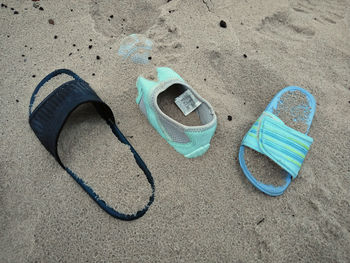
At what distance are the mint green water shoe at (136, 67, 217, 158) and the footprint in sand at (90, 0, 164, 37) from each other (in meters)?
0.53

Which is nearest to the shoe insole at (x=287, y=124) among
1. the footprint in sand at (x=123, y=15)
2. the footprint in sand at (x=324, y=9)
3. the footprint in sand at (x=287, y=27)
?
the footprint in sand at (x=287, y=27)

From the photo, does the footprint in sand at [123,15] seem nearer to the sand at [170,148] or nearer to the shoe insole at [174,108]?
the sand at [170,148]

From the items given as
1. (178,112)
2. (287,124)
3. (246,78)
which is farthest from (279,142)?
(178,112)

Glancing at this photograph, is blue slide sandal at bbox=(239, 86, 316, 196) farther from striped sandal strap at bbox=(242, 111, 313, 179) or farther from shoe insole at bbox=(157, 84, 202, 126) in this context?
shoe insole at bbox=(157, 84, 202, 126)

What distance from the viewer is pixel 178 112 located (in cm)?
147

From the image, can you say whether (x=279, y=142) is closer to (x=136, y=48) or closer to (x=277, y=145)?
(x=277, y=145)

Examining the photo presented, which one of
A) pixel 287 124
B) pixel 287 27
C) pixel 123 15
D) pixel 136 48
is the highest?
pixel 123 15

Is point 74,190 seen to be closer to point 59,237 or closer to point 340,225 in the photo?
point 59,237

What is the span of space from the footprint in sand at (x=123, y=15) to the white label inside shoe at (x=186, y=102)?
728mm

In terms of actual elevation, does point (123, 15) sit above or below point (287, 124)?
above

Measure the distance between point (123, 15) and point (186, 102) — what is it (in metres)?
0.97

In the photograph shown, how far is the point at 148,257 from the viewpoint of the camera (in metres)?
1.17

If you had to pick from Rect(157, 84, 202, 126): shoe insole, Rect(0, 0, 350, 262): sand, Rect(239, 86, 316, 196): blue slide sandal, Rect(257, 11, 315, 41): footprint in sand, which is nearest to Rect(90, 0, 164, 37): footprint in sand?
Rect(0, 0, 350, 262): sand

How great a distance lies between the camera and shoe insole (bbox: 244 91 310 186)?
1354 millimetres
